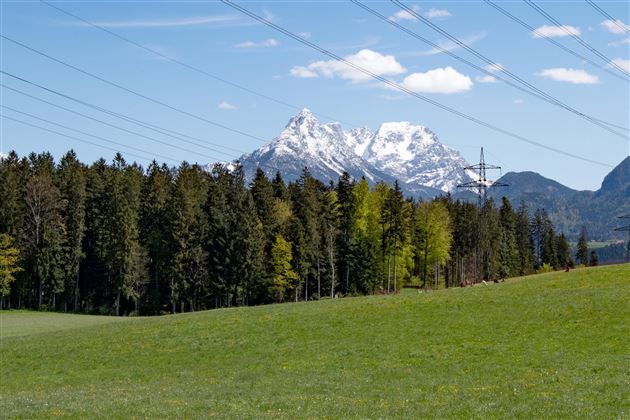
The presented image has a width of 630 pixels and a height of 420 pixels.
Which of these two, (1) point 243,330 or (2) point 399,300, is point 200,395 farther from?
(2) point 399,300

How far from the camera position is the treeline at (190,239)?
114500mm

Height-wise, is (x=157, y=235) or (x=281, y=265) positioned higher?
(x=157, y=235)

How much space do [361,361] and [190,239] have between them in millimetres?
79880

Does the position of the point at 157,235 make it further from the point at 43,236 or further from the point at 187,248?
the point at 43,236

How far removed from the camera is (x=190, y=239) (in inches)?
4555

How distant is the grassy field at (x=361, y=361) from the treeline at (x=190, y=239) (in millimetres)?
49144

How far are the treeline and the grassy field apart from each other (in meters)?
49.1

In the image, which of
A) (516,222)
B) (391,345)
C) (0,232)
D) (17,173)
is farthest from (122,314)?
(516,222)

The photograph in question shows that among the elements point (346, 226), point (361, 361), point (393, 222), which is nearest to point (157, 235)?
point (346, 226)

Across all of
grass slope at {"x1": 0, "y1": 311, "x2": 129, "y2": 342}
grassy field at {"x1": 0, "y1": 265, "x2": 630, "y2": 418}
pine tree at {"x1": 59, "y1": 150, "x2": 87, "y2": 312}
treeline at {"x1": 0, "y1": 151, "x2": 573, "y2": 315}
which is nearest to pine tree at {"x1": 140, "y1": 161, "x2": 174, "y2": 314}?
treeline at {"x1": 0, "y1": 151, "x2": 573, "y2": 315}

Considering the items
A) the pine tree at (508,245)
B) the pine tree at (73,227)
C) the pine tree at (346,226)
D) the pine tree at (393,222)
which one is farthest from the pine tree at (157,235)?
the pine tree at (508,245)

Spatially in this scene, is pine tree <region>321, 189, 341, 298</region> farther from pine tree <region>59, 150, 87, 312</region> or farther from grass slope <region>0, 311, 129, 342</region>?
grass slope <region>0, 311, 129, 342</region>

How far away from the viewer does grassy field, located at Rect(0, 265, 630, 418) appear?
25562 millimetres

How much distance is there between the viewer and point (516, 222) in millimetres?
192000
